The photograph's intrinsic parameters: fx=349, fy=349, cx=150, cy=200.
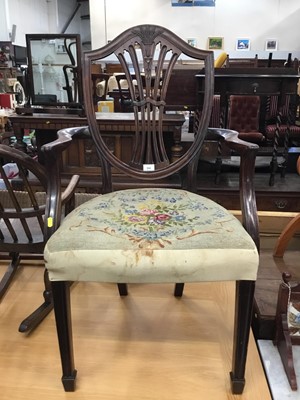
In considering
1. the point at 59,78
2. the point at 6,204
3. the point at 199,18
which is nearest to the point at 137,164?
the point at 6,204

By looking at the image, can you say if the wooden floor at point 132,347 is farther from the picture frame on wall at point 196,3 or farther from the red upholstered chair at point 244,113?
the picture frame on wall at point 196,3

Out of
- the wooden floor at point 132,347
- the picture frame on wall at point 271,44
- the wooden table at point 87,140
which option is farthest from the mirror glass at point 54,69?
the picture frame on wall at point 271,44

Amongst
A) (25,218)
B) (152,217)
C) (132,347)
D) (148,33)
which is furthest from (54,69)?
(132,347)

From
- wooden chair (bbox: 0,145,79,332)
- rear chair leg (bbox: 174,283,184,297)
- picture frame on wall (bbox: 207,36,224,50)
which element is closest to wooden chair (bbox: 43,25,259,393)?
wooden chair (bbox: 0,145,79,332)

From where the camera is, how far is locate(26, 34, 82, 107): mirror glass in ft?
6.89

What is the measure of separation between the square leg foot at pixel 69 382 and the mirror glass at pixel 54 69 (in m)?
1.65

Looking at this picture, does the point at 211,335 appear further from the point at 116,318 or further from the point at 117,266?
the point at 117,266

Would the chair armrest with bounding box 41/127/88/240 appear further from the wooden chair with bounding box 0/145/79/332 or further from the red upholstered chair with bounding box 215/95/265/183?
the red upholstered chair with bounding box 215/95/265/183

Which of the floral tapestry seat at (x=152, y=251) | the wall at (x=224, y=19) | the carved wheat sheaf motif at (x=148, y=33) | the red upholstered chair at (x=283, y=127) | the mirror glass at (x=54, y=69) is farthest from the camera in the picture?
the wall at (x=224, y=19)

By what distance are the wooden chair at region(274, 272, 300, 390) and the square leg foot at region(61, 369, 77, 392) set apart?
0.61m

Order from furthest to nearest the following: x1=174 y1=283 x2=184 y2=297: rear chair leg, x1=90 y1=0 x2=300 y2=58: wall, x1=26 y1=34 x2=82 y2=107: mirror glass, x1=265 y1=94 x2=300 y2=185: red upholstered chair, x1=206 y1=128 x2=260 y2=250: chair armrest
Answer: x1=90 y1=0 x2=300 y2=58: wall, x1=265 y1=94 x2=300 y2=185: red upholstered chair, x1=26 y1=34 x2=82 y2=107: mirror glass, x1=174 y1=283 x2=184 y2=297: rear chair leg, x1=206 y1=128 x2=260 y2=250: chair armrest

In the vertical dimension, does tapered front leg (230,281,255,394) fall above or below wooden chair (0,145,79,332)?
Result: below

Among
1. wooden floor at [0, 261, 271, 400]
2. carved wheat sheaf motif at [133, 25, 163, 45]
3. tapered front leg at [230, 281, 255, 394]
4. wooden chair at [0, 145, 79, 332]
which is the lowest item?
wooden floor at [0, 261, 271, 400]

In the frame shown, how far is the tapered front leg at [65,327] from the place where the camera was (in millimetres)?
845
